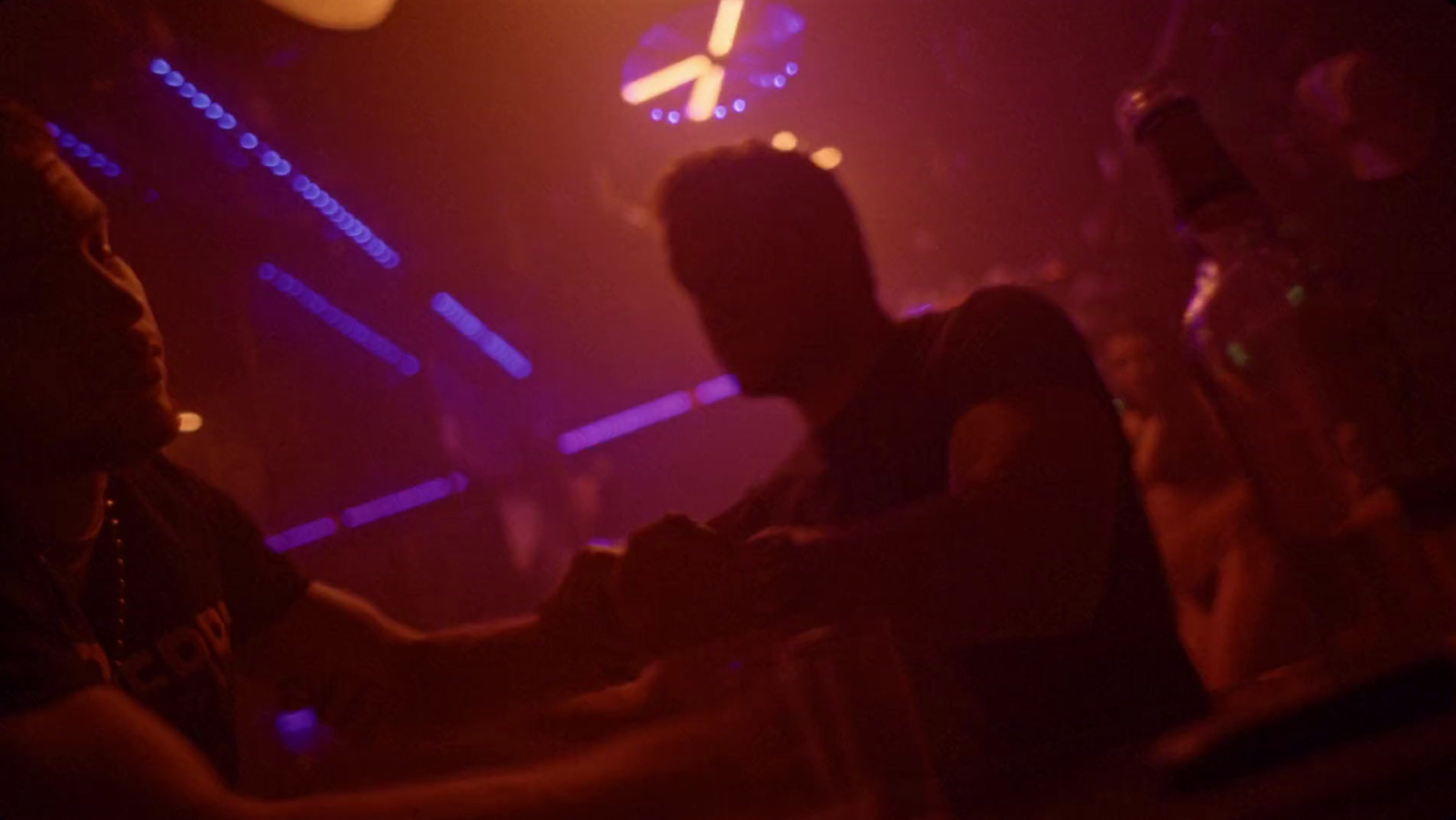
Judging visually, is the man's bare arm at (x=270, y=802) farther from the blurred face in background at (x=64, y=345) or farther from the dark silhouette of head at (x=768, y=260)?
the dark silhouette of head at (x=768, y=260)

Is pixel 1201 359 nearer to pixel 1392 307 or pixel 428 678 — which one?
A: pixel 1392 307

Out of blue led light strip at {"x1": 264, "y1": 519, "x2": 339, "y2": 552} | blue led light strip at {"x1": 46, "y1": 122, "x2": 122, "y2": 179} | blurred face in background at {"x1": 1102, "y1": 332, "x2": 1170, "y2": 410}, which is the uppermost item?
blue led light strip at {"x1": 46, "y1": 122, "x2": 122, "y2": 179}

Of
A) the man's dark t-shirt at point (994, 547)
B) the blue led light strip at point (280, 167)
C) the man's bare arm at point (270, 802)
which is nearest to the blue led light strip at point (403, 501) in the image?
the blue led light strip at point (280, 167)

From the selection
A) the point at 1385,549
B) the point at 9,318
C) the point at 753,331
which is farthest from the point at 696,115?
the point at 1385,549

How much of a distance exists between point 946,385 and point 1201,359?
47cm

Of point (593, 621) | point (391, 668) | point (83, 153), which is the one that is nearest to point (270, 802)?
point (593, 621)

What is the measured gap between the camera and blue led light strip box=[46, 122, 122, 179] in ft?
7.12

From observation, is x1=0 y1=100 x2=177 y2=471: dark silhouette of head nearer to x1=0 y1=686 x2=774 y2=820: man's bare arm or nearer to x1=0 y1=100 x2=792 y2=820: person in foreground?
x1=0 y1=100 x2=792 y2=820: person in foreground

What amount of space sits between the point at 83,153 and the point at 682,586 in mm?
2172

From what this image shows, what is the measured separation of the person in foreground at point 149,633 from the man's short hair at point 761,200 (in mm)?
627

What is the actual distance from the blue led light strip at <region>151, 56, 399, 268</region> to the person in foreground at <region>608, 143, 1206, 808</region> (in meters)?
A: 2.00

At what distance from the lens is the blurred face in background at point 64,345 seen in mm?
986

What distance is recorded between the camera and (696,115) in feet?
10.5

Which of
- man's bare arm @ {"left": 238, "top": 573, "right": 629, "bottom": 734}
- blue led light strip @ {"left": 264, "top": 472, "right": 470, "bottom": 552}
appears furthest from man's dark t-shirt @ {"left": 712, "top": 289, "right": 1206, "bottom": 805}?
blue led light strip @ {"left": 264, "top": 472, "right": 470, "bottom": 552}
